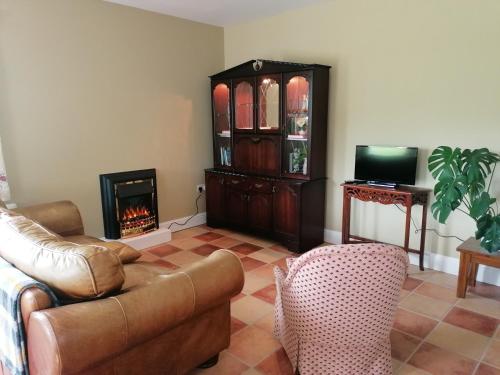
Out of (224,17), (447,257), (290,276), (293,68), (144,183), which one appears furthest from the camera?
(224,17)

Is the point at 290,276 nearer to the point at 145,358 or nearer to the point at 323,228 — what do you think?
the point at 145,358

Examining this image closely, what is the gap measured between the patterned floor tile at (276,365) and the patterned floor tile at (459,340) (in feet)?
3.22

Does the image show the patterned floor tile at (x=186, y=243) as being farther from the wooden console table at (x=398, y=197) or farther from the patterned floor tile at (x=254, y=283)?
the wooden console table at (x=398, y=197)

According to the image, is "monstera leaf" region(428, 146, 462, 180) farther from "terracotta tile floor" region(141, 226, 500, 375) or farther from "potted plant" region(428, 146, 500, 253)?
"terracotta tile floor" region(141, 226, 500, 375)

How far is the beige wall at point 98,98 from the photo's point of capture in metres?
3.36

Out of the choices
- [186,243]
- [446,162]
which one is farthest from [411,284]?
[186,243]

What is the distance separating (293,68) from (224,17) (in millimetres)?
1289

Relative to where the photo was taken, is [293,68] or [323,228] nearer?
[293,68]

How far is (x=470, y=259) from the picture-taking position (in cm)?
287

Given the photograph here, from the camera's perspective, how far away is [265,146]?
4273 mm

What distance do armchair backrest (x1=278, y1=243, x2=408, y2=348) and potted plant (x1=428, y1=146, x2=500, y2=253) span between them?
1.36 metres

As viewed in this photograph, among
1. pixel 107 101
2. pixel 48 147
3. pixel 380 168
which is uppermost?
pixel 107 101

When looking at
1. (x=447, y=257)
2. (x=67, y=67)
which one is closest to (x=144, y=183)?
(x=67, y=67)

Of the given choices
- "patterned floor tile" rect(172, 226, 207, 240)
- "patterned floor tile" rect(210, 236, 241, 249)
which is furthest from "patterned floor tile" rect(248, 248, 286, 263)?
"patterned floor tile" rect(172, 226, 207, 240)
